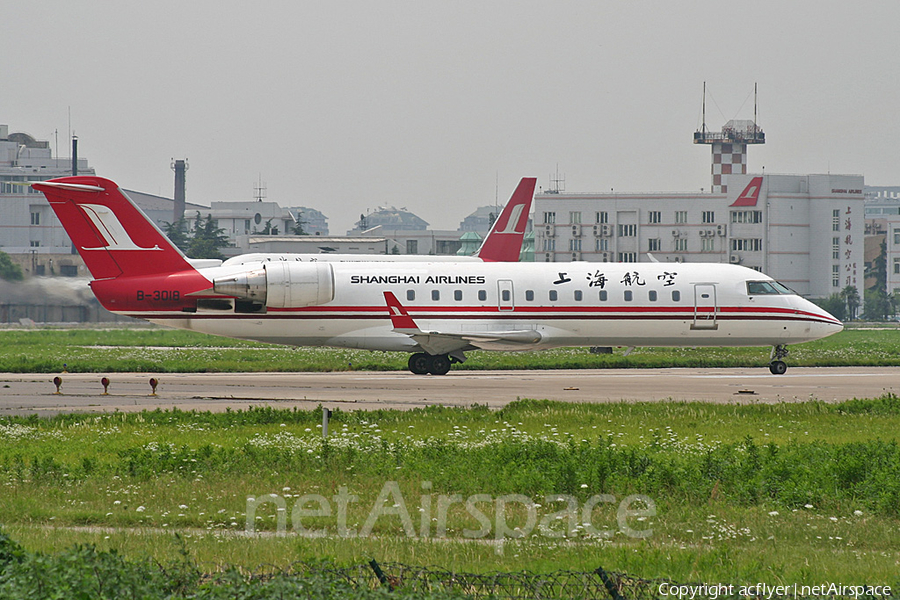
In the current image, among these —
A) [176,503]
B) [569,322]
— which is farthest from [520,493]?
[569,322]

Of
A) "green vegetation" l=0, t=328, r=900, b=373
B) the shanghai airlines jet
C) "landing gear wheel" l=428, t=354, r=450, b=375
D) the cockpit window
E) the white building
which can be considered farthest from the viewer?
the white building

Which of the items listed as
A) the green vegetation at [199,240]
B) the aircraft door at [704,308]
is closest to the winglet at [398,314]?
the aircraft door at [704,308]

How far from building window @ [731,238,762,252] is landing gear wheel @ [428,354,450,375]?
96.3m

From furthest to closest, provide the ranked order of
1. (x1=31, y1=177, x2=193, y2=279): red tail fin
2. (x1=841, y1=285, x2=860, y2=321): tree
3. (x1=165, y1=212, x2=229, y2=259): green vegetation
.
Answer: (x1=841, y1=285, x2=860, y2=321): tree → (x1=165, y1=212, x2=229, y2=259): green vegetation → (x1=31, y1=177, x2=193, y2=279): red tail fin

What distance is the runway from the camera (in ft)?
77.0

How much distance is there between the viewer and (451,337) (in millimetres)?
30562

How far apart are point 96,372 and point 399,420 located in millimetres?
16830

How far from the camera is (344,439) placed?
1598 centimetres

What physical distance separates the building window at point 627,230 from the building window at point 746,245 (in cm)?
1164

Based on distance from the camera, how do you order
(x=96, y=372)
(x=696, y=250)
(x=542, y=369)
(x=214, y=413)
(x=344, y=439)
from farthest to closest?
(x=696, y=250)
(x=542, y=369)
(x=96, y=372)
(x=214, y=413)
(x=344, y=439)

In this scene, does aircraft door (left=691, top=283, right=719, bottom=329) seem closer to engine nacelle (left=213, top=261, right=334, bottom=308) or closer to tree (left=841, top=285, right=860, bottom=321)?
engine nacelle (left=213, top=261, right=334, bottom=308)

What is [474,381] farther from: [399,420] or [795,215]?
[795,215]
